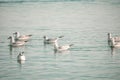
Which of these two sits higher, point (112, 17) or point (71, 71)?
point (112, 17)

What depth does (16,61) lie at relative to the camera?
34312 mm

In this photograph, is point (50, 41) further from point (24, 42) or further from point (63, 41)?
point (24, 42)

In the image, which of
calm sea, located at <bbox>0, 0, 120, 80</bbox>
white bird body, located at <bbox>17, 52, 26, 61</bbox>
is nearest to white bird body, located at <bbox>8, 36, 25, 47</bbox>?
calm sea, located at <bbox>0, 0, 120, 80</bbox>

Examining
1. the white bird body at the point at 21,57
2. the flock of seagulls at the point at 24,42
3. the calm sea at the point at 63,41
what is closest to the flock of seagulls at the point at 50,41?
the flock of seagulls at the point at 24,42

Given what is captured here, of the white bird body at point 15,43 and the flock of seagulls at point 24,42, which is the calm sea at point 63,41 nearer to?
the flock of seagulls at point 24,42

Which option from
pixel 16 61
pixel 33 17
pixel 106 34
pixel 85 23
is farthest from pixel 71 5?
pixel 16 61

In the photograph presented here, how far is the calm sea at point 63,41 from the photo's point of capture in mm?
30578

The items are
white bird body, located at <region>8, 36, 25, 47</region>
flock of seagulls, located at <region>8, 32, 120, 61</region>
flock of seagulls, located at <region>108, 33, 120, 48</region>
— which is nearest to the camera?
flock of seagulls, located at <region>8, 32, 120, 61</region>

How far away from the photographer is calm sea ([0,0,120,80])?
30.6m

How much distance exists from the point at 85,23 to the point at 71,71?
22.8 m

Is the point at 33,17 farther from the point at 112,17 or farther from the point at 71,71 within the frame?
the point at 71,71

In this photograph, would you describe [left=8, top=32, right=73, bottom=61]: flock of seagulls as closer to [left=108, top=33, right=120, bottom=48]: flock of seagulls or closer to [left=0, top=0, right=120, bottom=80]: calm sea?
[left=0, top=0, right=120, bottom=80]: calm sea

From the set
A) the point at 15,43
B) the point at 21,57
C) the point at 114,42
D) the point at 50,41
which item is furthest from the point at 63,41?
the point at 21,57

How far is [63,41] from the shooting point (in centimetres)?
4225
